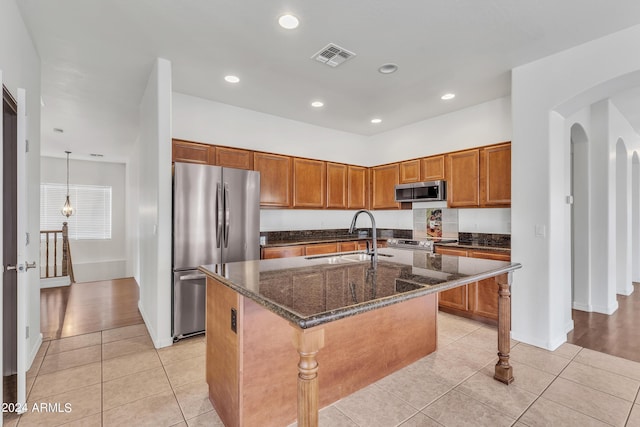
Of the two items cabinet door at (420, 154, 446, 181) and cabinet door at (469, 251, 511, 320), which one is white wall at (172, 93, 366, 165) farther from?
cabinet door at (469, 251, 511, 320)

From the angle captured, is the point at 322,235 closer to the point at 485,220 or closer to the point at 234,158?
the point at 234,158

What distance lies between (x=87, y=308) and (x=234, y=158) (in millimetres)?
3044

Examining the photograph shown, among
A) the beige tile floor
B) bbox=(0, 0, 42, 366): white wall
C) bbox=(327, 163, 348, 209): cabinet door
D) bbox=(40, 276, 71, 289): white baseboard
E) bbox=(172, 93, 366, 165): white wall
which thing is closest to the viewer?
the beige tile floor

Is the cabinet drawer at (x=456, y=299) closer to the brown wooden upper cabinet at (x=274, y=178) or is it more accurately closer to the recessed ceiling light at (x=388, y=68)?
the brown wooden upper cabinet at (x=274, y=178)

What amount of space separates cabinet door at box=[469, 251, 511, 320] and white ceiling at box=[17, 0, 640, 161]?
2007mm

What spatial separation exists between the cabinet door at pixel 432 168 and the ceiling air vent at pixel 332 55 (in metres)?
2.26

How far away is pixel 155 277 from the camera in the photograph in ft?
10.6

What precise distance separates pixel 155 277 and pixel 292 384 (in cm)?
206

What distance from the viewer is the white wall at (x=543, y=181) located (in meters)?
2.89

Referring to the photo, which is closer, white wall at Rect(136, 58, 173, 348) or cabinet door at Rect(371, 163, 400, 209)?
white wall at Rect(136, 58, 173, 348)

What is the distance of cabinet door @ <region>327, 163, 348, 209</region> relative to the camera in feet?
17.2

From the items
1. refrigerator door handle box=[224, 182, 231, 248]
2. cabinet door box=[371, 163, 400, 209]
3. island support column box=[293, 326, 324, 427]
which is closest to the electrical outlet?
island support column box=[293, 326, 324, 427]

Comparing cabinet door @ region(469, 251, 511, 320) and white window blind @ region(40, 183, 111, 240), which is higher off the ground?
white window blind @ region(40, 183, 111, 240)

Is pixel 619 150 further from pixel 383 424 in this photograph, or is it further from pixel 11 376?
pixel 11 376
